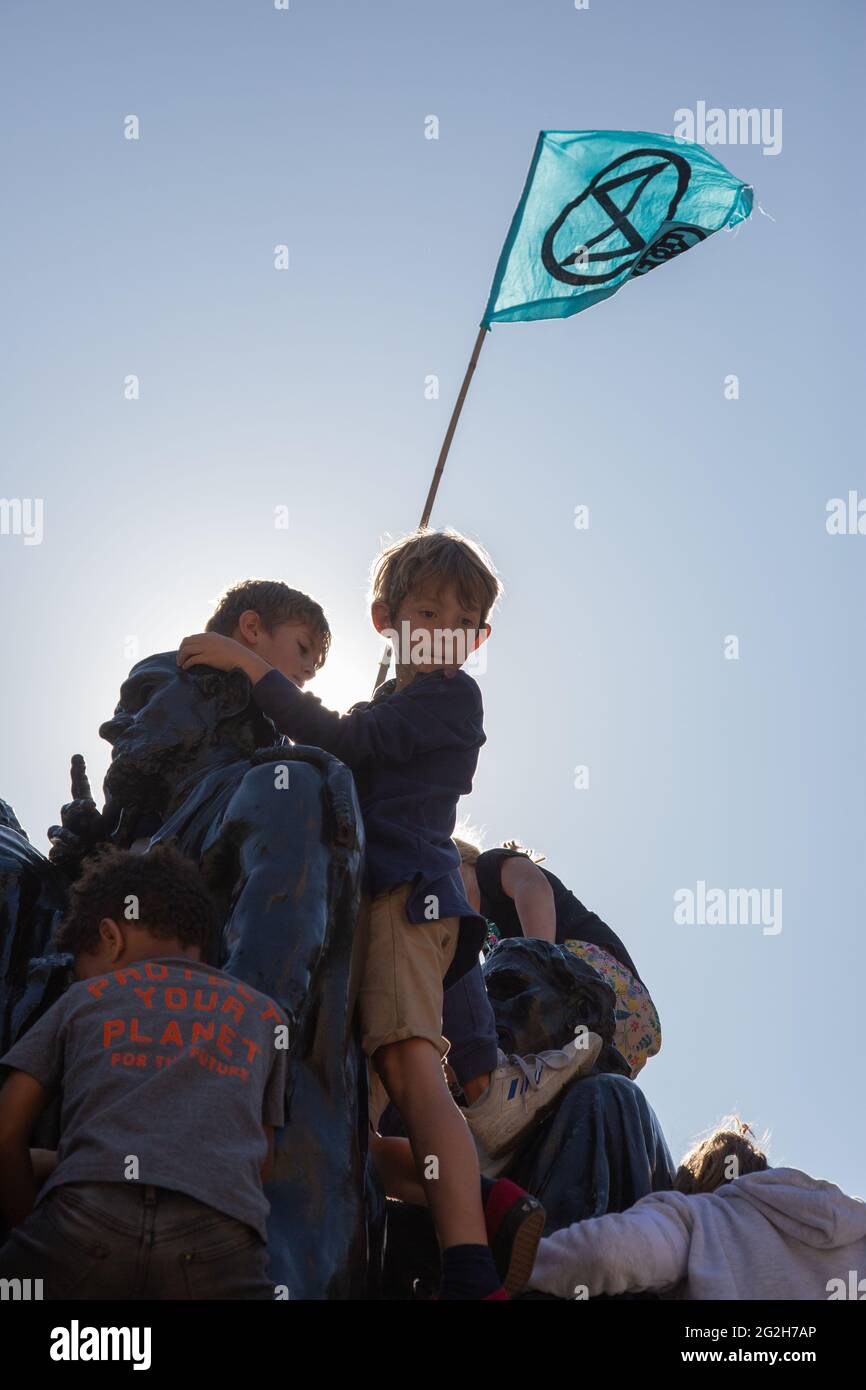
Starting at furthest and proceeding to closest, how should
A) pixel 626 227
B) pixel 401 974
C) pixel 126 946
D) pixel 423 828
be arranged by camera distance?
pixel 626 227
pixel 423 828
pixel 401 974
pixel 126 946

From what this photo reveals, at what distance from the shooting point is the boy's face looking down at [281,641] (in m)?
5.93

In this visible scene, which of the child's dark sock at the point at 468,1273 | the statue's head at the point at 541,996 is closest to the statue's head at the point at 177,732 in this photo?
the statue's head at the point at 541,996

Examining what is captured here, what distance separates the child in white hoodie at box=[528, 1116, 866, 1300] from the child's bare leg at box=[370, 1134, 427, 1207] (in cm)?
43

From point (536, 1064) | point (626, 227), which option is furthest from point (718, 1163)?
point (626, 227)

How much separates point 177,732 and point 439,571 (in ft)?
3.16

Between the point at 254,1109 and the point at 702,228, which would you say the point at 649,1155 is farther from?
the point at 702,228

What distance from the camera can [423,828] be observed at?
5078mm

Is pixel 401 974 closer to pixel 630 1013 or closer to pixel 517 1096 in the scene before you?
pixel 517 1096

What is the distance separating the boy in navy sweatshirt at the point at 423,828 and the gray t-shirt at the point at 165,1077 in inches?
28.8

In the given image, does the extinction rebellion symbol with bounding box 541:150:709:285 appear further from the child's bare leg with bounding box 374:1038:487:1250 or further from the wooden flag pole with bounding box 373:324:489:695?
the child's bare leg with bounding box 374:1038:487:1250

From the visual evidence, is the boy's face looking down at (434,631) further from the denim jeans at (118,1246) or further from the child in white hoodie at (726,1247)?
the denim jeans at (118,1246)

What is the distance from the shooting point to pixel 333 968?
4543 mm

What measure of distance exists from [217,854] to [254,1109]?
1238 mm

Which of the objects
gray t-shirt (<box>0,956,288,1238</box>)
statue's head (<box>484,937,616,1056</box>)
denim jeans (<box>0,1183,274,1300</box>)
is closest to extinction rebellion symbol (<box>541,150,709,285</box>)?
statue's head (<box>484,937,616,1056</box>)
